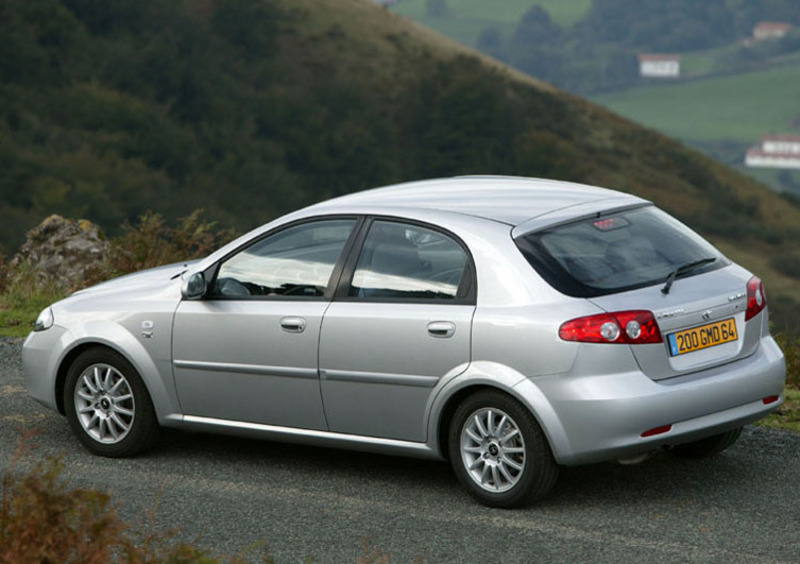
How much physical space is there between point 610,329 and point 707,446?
60.2 inches

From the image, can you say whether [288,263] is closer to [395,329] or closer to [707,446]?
[395,329]

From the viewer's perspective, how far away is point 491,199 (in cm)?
702

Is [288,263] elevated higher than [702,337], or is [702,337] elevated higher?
[288,263]

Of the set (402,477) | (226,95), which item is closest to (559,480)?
(402,477)

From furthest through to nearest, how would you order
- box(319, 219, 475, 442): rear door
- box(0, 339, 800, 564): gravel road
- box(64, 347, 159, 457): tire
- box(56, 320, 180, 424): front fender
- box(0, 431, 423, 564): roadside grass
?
box(64, 347, 159, 457): tire < box(56, 320, 180, 424): front fender < box(319, 219, 475, 442): rear door < box(0, 339, 800, 564): gravel road < box(0, 431, 423, 564): roadside grass

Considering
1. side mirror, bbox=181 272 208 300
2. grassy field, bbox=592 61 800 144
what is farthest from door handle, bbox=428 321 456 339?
grassy field, bbox=592 61 800 144

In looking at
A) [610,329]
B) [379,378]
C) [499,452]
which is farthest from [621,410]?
[379,378]

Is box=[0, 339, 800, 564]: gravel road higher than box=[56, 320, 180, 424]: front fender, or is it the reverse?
box=[56, 320, 180, 424]: front fender

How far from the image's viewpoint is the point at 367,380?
6.70 m

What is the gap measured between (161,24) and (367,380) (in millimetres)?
73020

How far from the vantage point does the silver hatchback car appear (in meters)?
6.16

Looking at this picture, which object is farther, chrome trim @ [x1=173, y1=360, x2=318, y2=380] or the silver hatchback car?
chrome trim @ [x1=173, y1=360, x2=318, y2=380]

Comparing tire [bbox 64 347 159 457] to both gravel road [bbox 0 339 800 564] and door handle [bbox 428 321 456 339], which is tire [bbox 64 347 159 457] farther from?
door handle [bbox 428 321 456 339]

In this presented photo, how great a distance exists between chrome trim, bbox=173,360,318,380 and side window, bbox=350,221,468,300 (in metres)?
0.49
